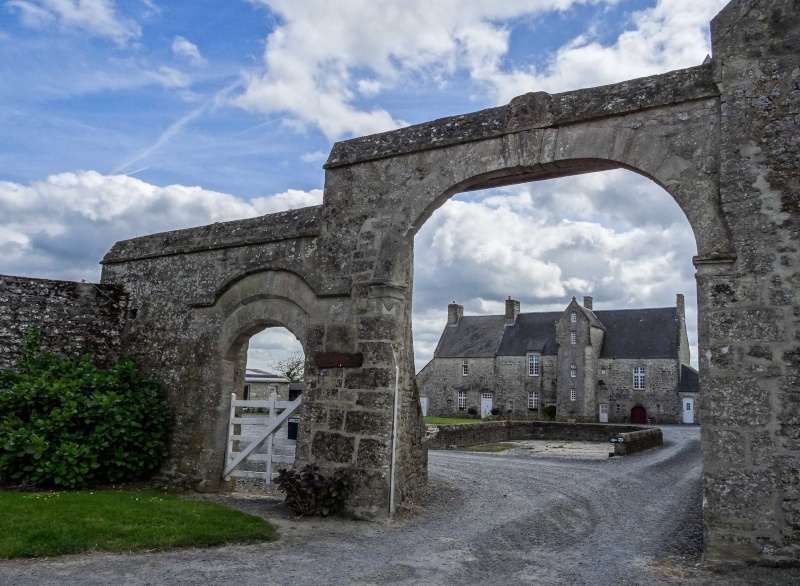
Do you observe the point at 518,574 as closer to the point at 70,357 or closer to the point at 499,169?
the point at 499,169

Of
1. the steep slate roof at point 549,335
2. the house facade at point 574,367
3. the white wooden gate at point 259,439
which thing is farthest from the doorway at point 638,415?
the white wooden gate at point 259,439

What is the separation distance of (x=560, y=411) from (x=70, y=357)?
117ft

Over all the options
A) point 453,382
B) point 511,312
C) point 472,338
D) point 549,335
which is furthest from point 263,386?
point 549,335

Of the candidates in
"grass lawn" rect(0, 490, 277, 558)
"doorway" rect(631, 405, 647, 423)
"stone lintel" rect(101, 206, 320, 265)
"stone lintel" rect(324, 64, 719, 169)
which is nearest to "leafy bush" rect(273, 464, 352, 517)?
"grass lawn" rect(0, 490, 277, 558)

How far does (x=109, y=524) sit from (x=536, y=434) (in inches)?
756

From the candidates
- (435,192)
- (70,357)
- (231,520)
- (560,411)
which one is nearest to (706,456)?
(435,192)

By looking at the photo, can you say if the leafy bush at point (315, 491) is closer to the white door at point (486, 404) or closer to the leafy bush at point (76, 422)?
the leafy bush at point (76, 422)

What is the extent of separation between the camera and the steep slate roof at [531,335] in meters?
42.8

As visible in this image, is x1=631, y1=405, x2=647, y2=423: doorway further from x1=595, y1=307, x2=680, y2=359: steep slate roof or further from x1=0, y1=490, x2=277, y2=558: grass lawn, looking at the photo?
x1=0, y1=490, x2=277, y2=558: grass lawn

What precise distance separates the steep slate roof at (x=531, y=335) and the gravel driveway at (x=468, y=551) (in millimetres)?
33446

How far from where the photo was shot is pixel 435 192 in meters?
7.60

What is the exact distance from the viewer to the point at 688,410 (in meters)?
38.8

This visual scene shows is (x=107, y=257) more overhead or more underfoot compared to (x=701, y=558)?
more overhead

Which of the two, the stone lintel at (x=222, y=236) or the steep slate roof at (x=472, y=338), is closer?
the stone lintel at (x=222, y=236)
